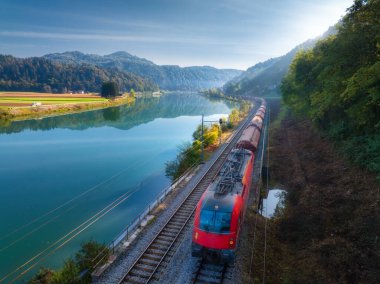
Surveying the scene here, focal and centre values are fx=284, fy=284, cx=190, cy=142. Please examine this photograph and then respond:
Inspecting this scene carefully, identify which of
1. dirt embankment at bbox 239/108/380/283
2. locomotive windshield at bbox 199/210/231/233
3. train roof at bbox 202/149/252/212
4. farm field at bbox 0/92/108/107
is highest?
farm field at bbox 0/92/108/107

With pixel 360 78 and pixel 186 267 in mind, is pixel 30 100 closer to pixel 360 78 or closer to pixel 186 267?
pixel 186 267

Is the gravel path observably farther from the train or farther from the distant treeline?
the distant treeline

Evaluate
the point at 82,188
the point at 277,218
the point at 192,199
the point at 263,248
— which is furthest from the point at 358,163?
the point at 82,188

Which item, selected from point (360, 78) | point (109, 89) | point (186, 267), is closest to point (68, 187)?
point (186, 267)

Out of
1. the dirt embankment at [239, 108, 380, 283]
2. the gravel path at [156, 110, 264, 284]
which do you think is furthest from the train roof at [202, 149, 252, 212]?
the dirt embankment at [239, 108, 380, 283]

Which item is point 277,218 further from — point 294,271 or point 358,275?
point 358,275

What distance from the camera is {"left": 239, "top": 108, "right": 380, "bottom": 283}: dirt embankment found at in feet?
49.5

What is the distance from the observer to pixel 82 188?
32.3 m

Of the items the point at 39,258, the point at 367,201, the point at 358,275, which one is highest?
the point at 367,201

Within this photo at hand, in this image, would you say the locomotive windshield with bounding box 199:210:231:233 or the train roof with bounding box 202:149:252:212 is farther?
the train roof with bounding box 202:149:252:212

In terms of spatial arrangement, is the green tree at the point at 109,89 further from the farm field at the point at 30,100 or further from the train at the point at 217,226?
the train at the point at 217,226

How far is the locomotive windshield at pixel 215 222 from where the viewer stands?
15562 mm

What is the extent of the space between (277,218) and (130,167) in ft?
77.7

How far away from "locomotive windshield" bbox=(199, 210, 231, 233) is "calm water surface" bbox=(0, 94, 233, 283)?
414 inches
